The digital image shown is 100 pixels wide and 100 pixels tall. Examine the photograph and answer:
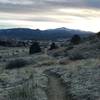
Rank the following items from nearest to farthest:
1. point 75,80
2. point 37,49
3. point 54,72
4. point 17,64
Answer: point 75,80
point 54,72
point 17,64
point 37,49

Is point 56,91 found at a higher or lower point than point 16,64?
higher

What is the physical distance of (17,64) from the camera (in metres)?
51.5

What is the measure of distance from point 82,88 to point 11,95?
17.6 feet

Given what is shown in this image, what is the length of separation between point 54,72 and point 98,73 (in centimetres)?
745

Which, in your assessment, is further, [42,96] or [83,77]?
[83,77]

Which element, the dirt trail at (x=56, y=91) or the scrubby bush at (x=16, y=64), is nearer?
the dirt trail at (x=56, y=91)

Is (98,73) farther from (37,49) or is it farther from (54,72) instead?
(37,49)

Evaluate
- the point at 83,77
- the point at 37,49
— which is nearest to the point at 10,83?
the point at 83,77

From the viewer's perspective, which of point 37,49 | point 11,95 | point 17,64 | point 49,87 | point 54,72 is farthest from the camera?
point 37,49

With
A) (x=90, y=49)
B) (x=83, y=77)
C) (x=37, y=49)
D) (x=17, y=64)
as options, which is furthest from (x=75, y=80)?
(x=37, y=49)

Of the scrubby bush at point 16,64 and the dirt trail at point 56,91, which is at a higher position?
the dirt trail at point 56,91

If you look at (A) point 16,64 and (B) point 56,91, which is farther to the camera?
(A) point 16,64

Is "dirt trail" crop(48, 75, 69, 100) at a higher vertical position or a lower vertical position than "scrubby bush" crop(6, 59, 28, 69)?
higher

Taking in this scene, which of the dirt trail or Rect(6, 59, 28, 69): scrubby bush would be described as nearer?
the dirt trail
